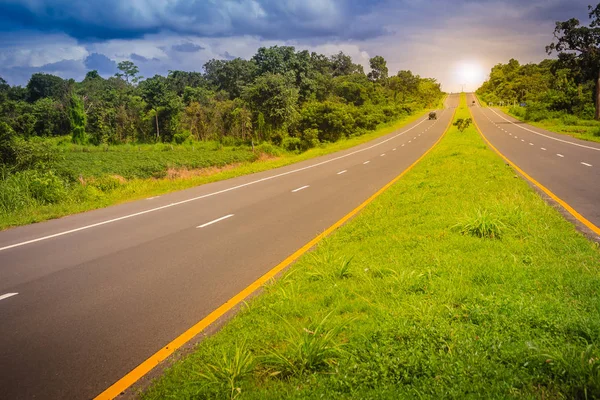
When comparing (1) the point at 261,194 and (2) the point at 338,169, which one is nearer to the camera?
(1) the point at 261,194

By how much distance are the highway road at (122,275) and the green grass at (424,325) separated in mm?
800

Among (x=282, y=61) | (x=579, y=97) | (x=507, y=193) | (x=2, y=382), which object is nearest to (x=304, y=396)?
(x=2, y=382)

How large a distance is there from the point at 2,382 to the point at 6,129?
16.0 metres

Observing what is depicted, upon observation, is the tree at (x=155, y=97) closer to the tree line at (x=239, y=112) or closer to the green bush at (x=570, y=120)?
the tree line at (x=239, y=112)

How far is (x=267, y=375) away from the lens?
3.43 meters

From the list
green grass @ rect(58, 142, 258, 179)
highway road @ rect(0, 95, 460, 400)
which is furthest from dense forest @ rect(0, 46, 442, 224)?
highway road @ rect(0, 95, 460, 400)

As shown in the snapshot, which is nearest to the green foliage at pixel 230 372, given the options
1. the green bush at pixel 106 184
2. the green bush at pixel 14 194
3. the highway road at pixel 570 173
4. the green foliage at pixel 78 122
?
the highway road at pixel 570 173

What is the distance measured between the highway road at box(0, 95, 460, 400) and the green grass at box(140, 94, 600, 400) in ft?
2.62

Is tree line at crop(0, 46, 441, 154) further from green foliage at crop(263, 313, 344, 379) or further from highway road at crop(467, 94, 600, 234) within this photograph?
green foliage at crop(263, 313, 344, 379)

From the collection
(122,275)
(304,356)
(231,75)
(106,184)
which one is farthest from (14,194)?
(231,75)

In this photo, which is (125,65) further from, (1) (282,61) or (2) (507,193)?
(2) (507,193)

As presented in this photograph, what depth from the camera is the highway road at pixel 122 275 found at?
3.94 metres

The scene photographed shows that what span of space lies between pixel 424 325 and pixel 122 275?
4652 mm

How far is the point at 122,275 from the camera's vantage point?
627 centimetres
